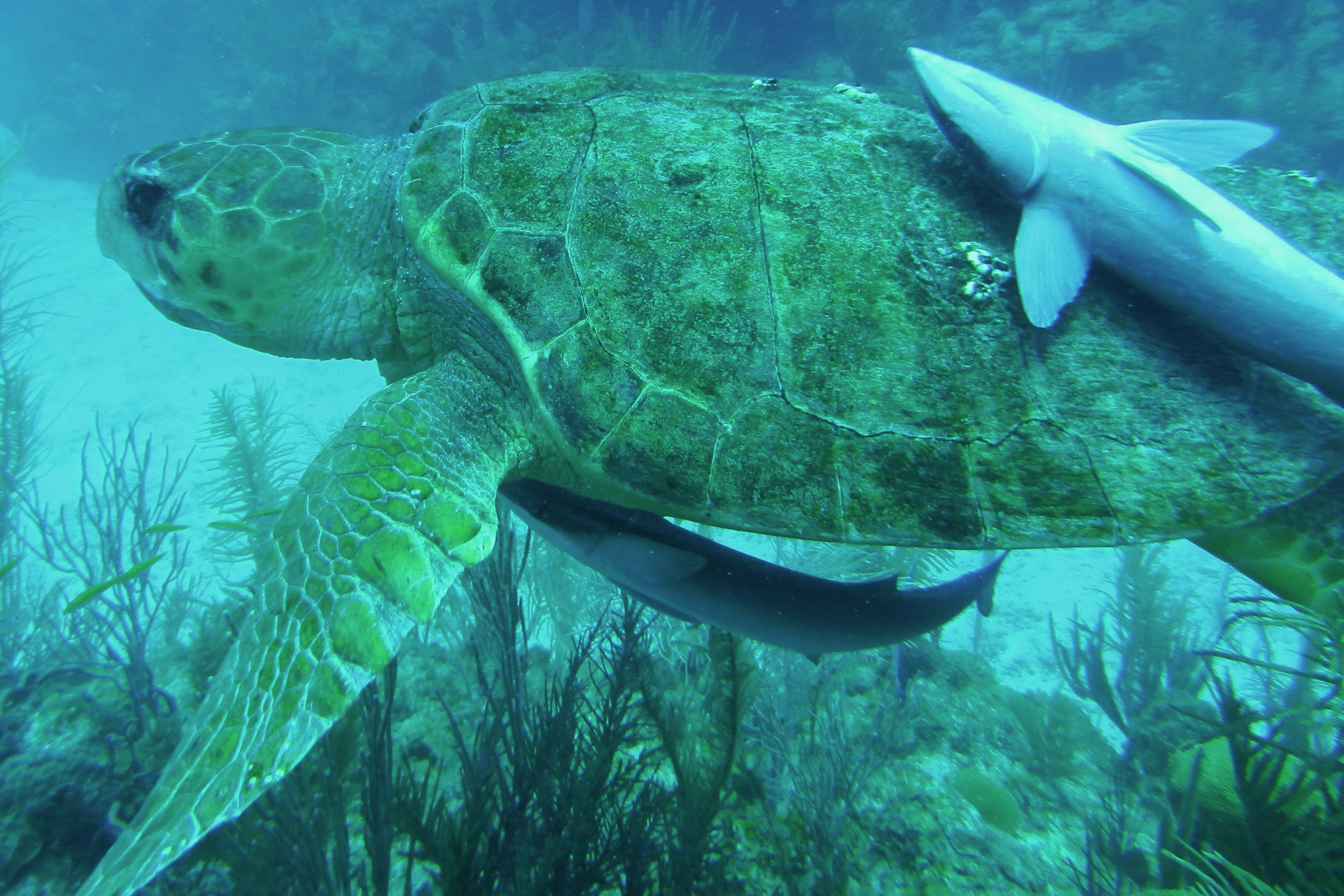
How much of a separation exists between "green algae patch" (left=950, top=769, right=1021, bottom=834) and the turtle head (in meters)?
3.21

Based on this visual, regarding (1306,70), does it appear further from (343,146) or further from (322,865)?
(322,865)

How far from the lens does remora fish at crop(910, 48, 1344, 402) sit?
1648 millimetres

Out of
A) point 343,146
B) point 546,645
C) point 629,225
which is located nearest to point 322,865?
point 629,225

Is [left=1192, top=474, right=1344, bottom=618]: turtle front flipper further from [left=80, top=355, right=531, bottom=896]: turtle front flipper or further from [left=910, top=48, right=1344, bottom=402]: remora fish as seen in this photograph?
[left=80, top=355, right=531, bottom=896]: turtle front flipper

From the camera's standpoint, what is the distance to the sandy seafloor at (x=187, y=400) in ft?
20.4

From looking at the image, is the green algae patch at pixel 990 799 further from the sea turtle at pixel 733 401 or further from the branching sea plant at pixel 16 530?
the branching sea plant at pixel 16 530

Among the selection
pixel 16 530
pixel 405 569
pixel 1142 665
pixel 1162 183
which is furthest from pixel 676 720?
pixel 16 530

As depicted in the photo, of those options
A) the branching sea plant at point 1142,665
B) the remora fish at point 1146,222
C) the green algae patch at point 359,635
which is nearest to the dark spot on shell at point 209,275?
the green algae patch at point 359,635

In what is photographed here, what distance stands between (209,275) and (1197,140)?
349 centimetres

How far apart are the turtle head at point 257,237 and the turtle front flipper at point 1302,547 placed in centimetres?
303

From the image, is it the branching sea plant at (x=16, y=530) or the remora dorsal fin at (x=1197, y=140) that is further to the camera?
the branching sea plant at (x=16, y=530)

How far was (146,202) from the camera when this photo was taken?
7.62 feet

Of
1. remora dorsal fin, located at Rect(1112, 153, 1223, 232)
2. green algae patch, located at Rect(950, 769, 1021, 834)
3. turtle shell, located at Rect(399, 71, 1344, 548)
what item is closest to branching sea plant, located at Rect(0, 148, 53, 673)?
turtle shell, located at Rect(399, 71, 1344, 548)

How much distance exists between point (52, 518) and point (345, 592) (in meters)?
9.10
